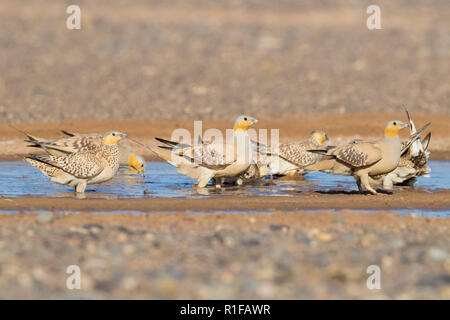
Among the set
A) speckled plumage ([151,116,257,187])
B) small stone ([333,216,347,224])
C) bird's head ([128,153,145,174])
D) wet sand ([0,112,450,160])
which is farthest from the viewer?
wet sand ([0,112,450,160])

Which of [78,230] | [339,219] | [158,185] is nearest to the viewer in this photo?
[78,230]

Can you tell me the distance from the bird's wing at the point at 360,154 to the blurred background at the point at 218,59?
844 cm

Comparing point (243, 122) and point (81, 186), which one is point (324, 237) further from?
point (81, 186)

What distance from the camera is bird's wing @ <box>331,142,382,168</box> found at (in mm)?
10898

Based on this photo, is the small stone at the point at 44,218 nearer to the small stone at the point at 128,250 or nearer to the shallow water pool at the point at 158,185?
the small stone at the point at 128,250

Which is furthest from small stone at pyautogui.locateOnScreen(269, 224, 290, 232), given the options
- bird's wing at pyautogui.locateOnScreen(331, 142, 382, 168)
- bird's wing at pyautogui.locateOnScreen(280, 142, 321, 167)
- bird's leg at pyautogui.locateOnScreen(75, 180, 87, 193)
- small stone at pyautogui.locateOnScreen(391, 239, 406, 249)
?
bird's wing at pyautogui.locateOnScreen(280, 142, 321, 167)

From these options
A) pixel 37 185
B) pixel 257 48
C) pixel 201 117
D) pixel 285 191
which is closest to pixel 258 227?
pixel 285 191

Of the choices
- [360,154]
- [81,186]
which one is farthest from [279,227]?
[81,186]

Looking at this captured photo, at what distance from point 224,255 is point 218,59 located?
19306 mm

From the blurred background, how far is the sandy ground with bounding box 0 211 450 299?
10.4 m

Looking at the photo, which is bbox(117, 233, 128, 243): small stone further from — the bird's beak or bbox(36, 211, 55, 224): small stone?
the bird's beak

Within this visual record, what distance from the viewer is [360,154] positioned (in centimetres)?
1092

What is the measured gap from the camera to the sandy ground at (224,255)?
6508 millimetres
